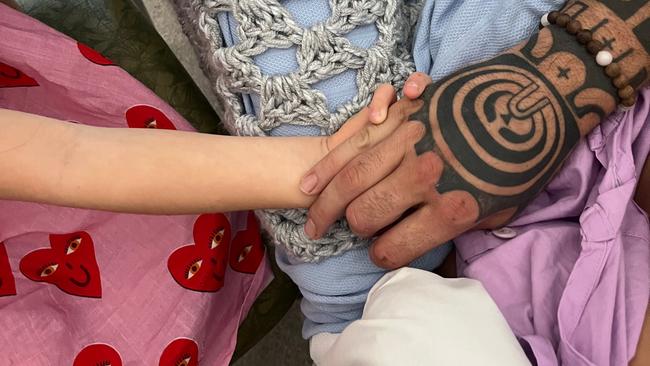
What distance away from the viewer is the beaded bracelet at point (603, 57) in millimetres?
622

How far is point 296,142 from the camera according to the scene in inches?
26.3

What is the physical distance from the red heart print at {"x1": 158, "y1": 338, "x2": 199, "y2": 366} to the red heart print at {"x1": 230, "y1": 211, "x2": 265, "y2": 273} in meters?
0.14

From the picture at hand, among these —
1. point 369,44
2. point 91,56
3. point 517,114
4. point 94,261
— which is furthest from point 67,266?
point 517,114

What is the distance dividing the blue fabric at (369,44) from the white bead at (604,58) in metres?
0.09

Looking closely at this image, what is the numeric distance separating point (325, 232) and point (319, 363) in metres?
0.17

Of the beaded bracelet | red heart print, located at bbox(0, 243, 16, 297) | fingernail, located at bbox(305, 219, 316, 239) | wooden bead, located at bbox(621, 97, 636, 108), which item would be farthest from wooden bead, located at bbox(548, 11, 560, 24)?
red heart print, located at bbox(0, 243, 16, 297)

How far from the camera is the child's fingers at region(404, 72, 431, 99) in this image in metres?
0.63

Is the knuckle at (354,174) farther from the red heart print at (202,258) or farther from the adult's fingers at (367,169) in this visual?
the red heart print at (202,258)

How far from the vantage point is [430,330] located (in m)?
0.54

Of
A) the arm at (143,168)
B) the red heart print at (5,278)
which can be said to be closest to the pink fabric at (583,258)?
the arm at (143,168)

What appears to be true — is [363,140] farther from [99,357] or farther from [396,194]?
[99,357]

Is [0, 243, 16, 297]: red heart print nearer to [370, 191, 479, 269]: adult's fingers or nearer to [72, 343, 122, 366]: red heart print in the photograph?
[72, 343, 122, 366]: red heart print

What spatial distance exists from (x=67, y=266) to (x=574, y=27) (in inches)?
27.3

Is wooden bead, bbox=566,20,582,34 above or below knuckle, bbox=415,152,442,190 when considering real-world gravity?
above
